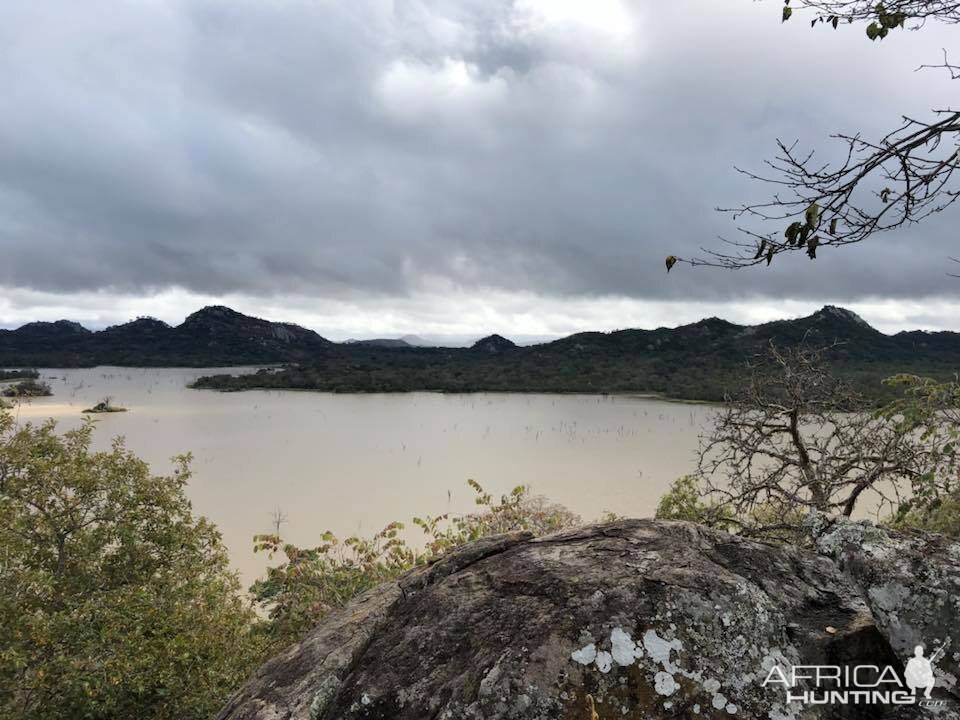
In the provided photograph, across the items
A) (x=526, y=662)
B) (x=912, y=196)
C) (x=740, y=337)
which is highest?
(x=740, y=337)

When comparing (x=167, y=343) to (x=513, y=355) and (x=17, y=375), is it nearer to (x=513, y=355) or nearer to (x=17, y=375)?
(x=17, y=375)

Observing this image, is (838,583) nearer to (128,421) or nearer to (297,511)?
(297,511)

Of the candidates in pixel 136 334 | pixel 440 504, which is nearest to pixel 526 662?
pixel 440 504

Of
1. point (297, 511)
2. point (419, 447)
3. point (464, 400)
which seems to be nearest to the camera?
point (297, 511)

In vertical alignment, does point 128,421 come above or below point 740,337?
below

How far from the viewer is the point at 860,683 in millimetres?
1941

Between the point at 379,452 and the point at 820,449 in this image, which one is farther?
the point at 379,452

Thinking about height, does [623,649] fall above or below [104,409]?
above

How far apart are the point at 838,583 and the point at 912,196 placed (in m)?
1.83

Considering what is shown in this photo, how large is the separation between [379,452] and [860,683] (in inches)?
946

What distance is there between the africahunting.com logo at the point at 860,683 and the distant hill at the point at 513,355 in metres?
36.5

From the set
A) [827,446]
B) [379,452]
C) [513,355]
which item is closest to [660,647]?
[827,446]

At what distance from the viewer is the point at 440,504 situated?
17.2 m

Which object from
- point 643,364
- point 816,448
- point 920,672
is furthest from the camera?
point 643,364
